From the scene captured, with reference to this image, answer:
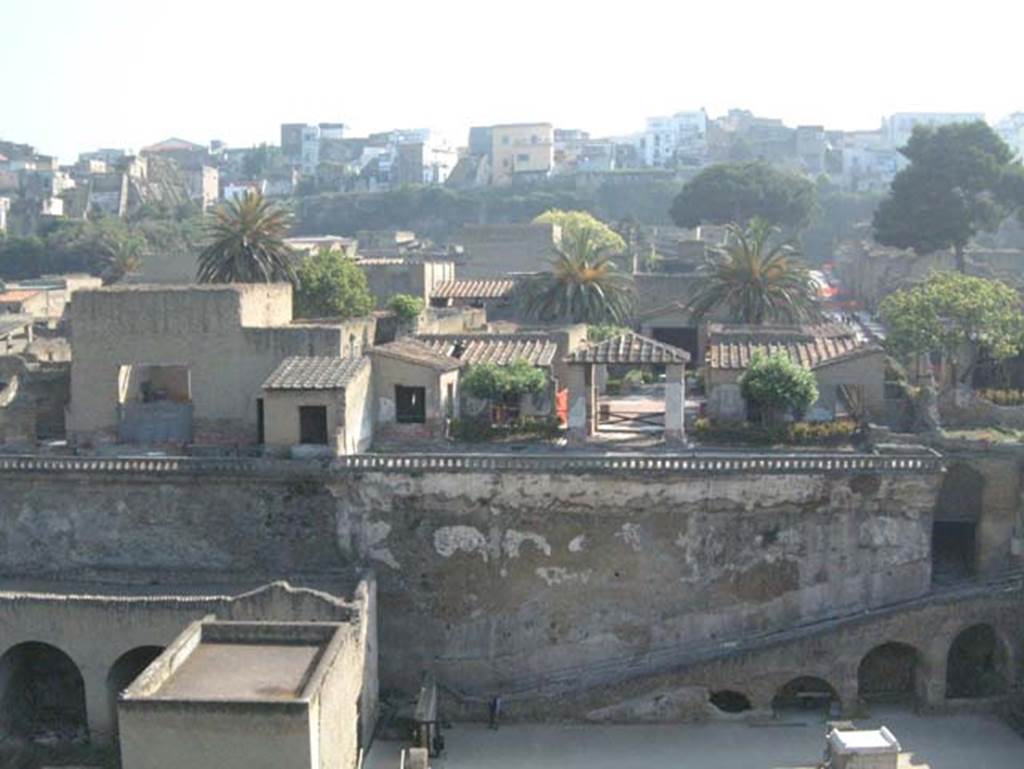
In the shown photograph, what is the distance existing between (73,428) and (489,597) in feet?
48.6

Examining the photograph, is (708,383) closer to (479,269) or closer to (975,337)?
(975,337)

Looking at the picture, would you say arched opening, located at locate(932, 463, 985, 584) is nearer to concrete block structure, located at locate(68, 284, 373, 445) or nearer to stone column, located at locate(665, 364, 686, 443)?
stone column, located at locate(665, 364, 686, 443)

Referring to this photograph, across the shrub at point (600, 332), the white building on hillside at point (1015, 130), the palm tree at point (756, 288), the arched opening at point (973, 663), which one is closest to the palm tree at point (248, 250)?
the shrub at point (600, 332)

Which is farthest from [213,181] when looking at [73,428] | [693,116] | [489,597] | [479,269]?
[489,597]

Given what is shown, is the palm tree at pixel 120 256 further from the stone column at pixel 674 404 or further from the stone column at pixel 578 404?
the stone column at pixel 674 404

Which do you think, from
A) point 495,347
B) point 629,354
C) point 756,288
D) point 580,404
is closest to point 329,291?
point 495,347

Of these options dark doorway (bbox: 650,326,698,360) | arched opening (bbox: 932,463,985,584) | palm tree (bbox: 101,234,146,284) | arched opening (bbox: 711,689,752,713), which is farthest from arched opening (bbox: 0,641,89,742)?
palm tree (bbox: 101,234,146,284)

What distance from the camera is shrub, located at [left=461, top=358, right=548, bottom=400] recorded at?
37.1 metres

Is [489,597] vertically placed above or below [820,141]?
below

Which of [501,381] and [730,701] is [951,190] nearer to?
[501,381]

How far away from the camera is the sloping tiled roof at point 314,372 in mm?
34500

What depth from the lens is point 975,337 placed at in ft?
132

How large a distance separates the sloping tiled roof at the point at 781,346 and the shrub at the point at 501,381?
5.50 metres

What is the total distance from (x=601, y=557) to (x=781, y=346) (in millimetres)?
10366
